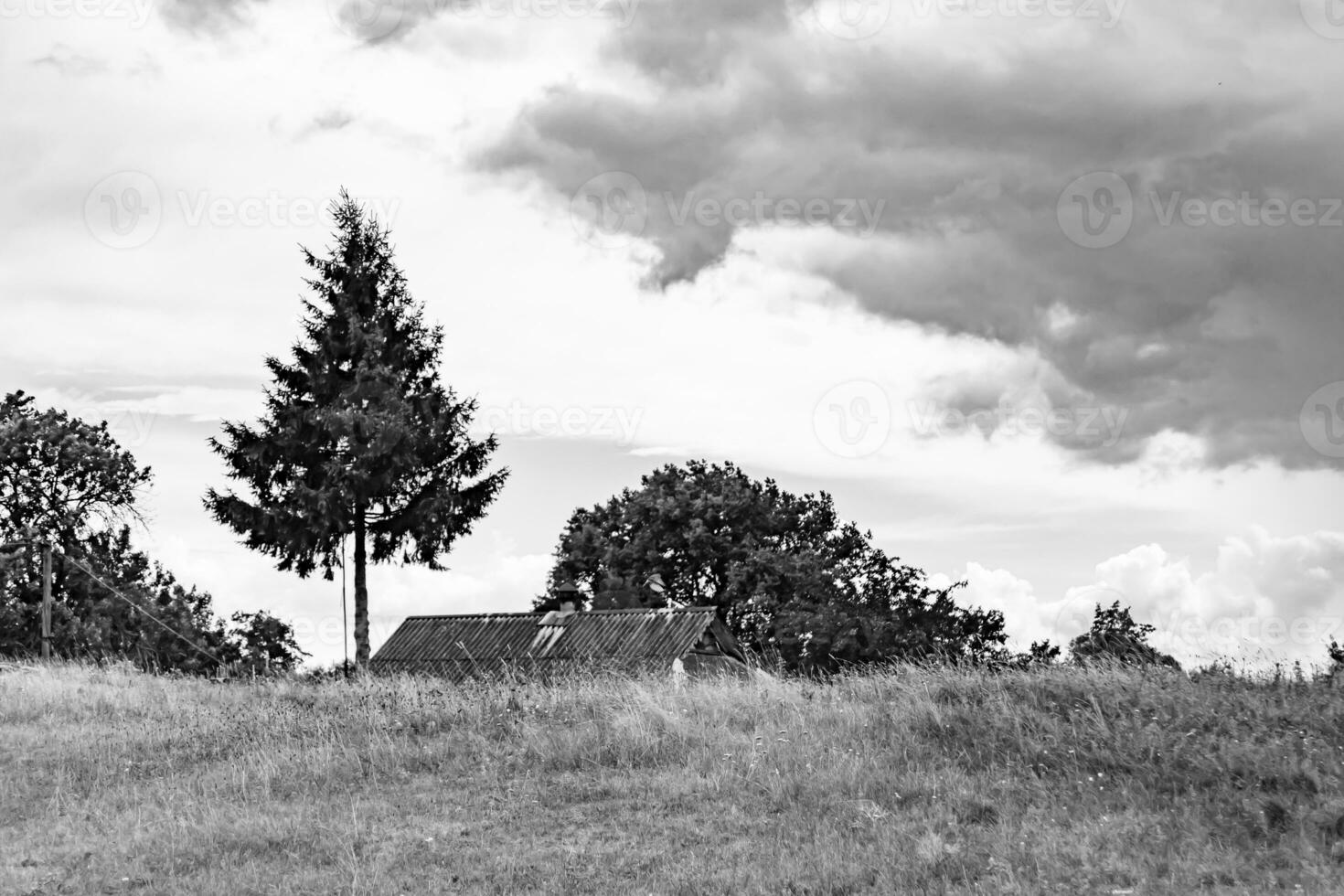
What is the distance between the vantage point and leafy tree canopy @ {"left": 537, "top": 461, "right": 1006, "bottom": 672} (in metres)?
45.4

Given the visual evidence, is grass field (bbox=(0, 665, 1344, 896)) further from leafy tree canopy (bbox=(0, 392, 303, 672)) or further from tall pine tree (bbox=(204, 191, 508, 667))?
leafy tree canopy (bbox=(0, 392, 303, 672))

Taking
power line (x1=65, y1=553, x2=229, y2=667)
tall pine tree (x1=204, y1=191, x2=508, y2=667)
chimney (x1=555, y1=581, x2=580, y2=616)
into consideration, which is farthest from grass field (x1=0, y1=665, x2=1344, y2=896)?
power line (x1=65, y1=553, x2=229, y2=667)

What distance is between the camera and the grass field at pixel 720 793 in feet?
26.0

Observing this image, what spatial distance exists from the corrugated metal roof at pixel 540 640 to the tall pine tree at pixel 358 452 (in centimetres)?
470

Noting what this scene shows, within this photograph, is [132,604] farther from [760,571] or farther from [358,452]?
[760,571]

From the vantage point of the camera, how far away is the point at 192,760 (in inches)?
499

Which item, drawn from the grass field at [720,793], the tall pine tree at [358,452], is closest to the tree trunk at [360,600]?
the tall pine tree at [358,452]

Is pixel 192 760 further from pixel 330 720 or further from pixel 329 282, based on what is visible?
pixel 329 282

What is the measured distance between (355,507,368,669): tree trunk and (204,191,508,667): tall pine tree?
0.09 ft

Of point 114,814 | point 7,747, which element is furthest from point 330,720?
A: point 7,747

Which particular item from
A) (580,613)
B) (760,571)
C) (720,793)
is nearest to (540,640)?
(580,613)

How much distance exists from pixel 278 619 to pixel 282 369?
22.2 m

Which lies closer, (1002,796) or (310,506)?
(1002,796)

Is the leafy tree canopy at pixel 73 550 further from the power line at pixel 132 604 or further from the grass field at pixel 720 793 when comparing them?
the grass field at pixel 720 793
